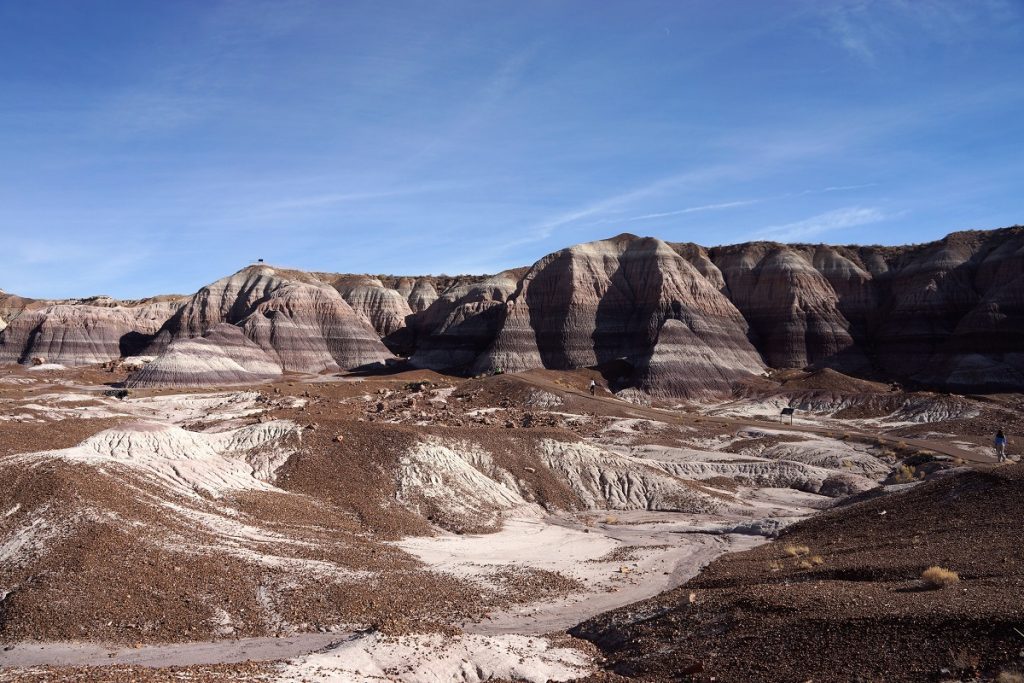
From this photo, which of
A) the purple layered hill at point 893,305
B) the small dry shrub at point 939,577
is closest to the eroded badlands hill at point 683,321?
the purple layered hill at point 893,305

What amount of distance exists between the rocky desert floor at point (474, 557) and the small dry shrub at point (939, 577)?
34 centimetres

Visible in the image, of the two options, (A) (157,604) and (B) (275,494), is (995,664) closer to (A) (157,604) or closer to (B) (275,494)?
(A) (157,604)

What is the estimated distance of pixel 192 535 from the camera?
23.0 meters

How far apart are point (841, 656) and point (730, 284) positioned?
332 feet

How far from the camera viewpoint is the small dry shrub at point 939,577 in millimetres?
16125

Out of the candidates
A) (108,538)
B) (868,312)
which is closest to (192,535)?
(108,538)

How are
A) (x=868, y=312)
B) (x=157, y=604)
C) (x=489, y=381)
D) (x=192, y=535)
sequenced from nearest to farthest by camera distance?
1. (x=157, y=604)
2. (x=192, y=535)
3. (x=489, y=381)
4. (x=868, y=312)

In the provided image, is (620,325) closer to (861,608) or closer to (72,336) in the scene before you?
(861,608)

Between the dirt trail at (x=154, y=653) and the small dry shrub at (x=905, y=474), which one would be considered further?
the small dry shrub at (x=905, y=474)

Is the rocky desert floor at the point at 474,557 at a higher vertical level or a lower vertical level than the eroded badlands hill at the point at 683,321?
lower

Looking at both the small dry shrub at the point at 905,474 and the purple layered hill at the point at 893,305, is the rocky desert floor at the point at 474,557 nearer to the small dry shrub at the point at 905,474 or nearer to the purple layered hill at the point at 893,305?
the small dry shrub at the point at 905,474

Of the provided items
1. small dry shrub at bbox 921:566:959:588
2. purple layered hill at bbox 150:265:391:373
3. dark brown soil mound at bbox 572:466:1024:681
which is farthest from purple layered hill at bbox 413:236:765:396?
small dry shrub at bbox 921:566:959:588

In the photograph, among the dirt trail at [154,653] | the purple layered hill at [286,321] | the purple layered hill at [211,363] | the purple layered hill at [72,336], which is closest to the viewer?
the dirt trail at [154,653]

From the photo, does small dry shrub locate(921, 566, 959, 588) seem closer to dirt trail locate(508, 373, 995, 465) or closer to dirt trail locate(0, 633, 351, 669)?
dirt trail locate(0, 633, 351, 669)
